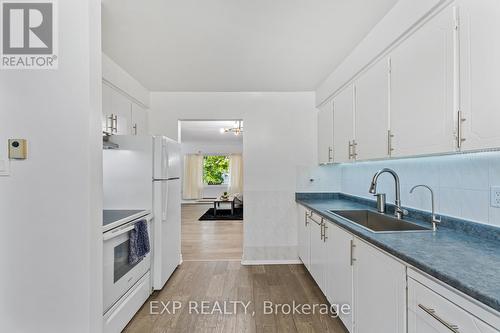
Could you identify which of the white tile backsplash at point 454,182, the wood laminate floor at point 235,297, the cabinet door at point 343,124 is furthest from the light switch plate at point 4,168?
the white tile backsplash at point 454,182

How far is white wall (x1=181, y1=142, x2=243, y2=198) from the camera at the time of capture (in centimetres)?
1022

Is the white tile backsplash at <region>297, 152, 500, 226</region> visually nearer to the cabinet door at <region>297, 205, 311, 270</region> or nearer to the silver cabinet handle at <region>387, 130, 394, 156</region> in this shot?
the silver cabinet handle at <region>387, 130, 394, 156</region>

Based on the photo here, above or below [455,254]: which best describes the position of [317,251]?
below

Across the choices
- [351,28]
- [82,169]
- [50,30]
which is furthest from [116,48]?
[351,28]

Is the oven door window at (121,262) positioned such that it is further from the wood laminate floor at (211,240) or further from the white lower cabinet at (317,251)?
the white lower cabinet at (317,251)

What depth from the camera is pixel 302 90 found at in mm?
3604

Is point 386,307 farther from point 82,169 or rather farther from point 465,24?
point 82,169

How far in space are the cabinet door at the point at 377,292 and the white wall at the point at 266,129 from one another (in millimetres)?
1954

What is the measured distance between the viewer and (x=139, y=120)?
3.34 m

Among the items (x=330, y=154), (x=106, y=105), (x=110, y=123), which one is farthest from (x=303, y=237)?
(x=106, y=105)

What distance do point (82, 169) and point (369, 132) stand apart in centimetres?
212

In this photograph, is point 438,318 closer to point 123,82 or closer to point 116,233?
point 116,233

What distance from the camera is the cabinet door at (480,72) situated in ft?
3.51

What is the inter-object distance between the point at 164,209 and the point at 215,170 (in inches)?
318
